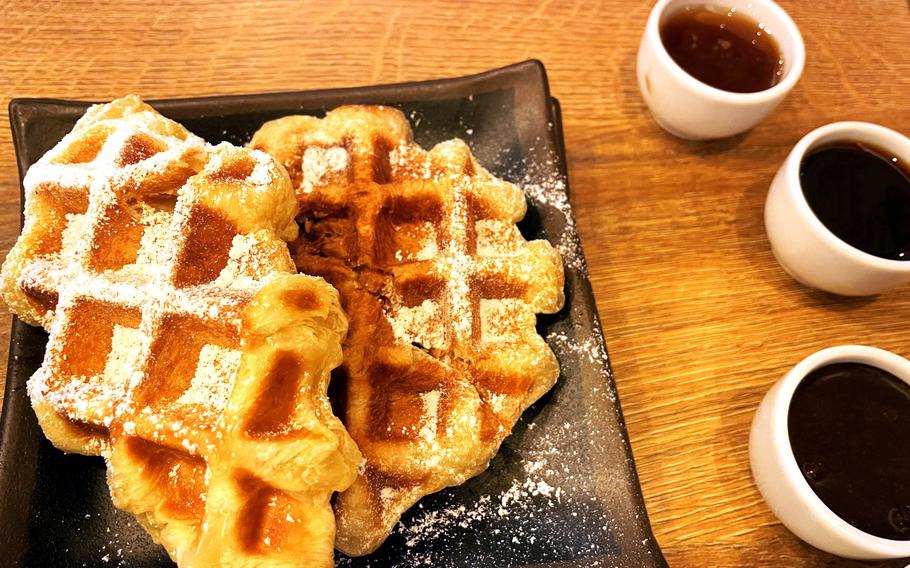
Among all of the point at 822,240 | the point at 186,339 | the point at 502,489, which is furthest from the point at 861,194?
the point at 186,339

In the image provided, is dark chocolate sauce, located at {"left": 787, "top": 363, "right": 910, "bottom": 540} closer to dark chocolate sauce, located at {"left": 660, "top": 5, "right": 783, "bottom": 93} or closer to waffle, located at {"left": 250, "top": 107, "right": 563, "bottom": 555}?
waffle, located at {"left": 250, "top": 107, "right": 563, "bottom": 555}

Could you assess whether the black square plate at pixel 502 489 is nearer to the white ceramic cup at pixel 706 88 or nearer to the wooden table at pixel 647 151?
the wooden table at pixel 647 151

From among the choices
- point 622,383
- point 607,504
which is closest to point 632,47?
point 622,383

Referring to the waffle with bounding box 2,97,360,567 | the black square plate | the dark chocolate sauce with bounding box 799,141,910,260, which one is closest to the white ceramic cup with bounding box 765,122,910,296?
the dark chocolate sauce with bounding box 799,141,910,260

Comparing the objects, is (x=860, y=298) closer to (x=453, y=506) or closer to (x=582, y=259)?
(x=582, y=259)

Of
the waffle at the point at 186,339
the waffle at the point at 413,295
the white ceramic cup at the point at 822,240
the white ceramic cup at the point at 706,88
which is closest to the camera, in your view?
the waffle at the point at 186,339

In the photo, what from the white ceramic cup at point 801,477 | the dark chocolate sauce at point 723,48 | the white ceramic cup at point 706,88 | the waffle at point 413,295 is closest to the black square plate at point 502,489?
the waffle at point 413,295

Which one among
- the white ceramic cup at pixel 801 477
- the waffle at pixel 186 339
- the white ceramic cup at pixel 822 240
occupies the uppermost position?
the waffle at pixel 186 339
